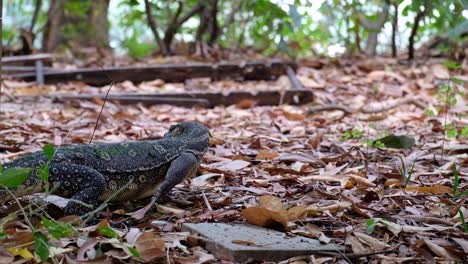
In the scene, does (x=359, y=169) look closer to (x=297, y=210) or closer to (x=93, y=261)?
(x=297, y=210)

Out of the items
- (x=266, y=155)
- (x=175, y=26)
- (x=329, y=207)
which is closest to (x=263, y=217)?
(x=329, y=207)

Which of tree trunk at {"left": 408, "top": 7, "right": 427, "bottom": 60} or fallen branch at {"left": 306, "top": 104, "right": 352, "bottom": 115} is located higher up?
tree trunk at {"left": 408, "top": 7, "right": 427, "bottom": 60}

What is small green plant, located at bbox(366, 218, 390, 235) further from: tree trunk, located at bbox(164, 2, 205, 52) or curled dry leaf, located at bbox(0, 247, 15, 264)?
tree trunk, located at bbox(164, 2, 205, 52)

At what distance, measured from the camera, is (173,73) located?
8766 mm

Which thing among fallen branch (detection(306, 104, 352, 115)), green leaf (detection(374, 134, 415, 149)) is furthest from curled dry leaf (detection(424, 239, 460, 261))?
fallen branch (detection(306, 104, 352, 115))

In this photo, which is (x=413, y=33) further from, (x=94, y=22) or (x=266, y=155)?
(x=94, y=22)

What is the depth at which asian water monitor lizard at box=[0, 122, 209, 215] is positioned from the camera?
3.46 meters

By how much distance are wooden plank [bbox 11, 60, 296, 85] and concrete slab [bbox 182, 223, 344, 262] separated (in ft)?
19.0

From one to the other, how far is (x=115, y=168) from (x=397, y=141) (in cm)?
252

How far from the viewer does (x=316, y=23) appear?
11.8 meters

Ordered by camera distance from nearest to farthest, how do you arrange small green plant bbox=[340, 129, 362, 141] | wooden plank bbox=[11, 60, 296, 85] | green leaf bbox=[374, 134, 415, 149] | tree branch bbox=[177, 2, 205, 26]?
green leaf bbox=[374, 134, 415, 149], small green plant bbox=[340, 129, 362, 141], wooden plank bbox=[11, 60, 296, 85], tree branch bbox=[177, 2, 205, 26]

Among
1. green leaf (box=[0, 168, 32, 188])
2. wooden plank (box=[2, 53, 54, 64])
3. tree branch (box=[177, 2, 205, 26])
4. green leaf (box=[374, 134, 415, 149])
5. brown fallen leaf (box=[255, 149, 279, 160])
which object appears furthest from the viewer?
tree branch (box=[177, 2, 205, 26])

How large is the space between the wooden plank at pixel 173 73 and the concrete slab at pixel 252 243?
580 centimetres

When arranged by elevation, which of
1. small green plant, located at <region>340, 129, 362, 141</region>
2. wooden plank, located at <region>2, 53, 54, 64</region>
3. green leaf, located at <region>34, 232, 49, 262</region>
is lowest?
small green plant, located at <region>340, 129, 362, 141</region>
